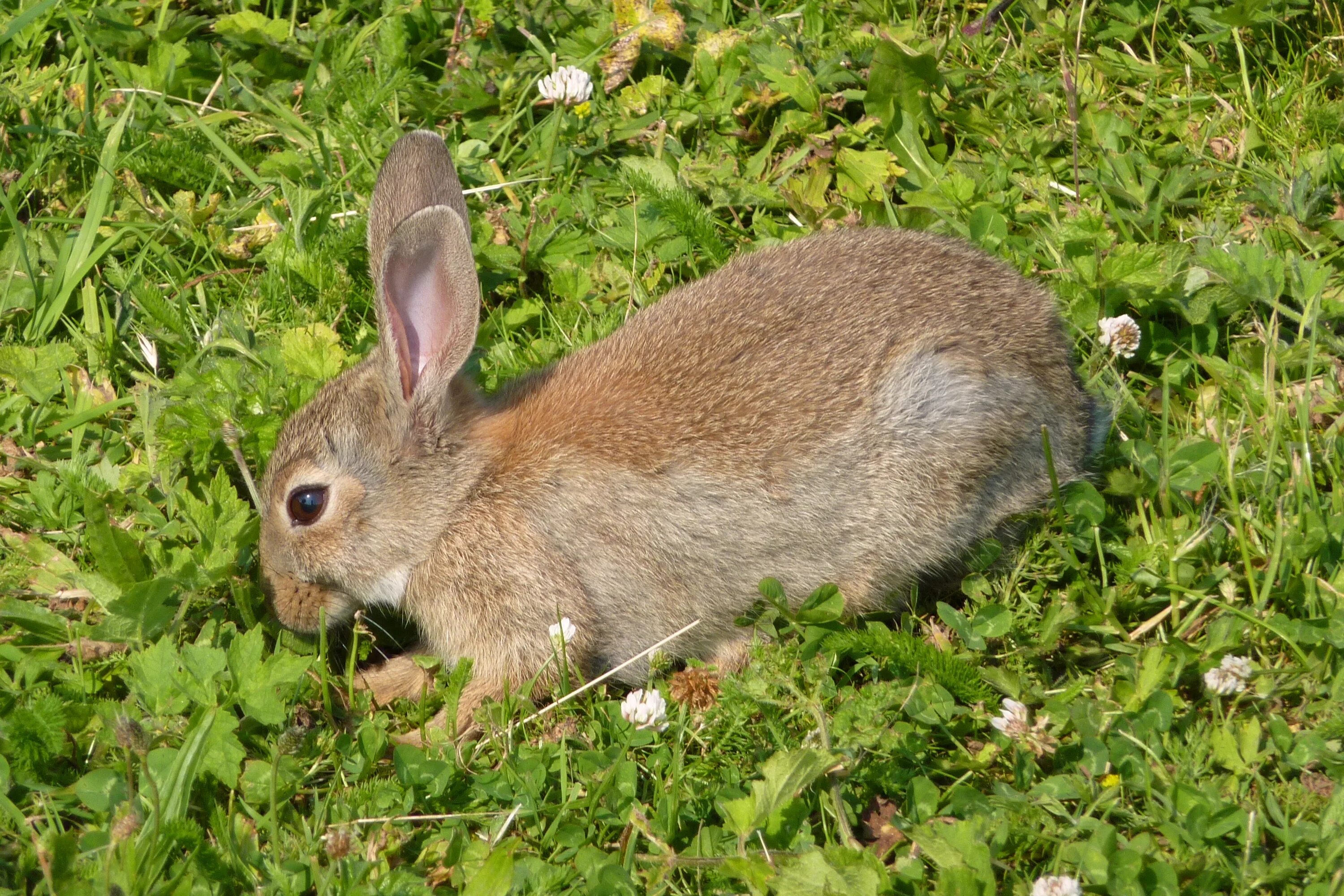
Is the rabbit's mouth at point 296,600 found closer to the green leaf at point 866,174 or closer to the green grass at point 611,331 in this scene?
the green grass at point 611,331

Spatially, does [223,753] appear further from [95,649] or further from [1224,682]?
[1224,682]

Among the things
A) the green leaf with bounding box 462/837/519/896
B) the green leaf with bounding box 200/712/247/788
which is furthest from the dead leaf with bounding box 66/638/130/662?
the green leaf with bounding box 462/837/519/896

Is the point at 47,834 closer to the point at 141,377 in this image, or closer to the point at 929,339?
the point at 141,377

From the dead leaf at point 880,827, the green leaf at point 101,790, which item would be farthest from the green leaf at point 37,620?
the dead leaf at point 880,827

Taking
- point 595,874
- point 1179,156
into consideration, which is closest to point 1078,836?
point 595,874

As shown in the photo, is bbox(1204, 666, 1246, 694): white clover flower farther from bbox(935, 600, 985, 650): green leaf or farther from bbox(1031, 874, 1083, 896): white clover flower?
bbox(1031, 874, 1083, 896): white clover flower

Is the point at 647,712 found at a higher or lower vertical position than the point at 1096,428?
lower

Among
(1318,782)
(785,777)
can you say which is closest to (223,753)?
(785,777)
